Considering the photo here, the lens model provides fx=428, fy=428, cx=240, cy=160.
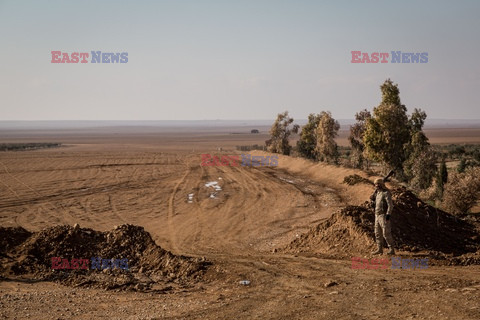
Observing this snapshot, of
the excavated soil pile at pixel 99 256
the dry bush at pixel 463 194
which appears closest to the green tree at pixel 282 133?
the dry bush at pixel 463 194

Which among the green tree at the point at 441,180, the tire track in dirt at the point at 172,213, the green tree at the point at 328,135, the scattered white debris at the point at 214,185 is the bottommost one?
the tire track in dirt at the point at 172,213

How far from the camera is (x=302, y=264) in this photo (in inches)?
440

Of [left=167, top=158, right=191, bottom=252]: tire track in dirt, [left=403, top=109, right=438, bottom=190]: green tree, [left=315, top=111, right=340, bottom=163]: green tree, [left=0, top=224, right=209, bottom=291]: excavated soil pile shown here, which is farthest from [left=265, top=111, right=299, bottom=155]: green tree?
[left=0, top=224, right=209, bottom=291]: excavated soil pile

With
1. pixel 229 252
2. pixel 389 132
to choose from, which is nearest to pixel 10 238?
pixel 229 252

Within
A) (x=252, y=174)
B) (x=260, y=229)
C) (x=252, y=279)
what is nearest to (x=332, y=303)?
(x=252, y=279)

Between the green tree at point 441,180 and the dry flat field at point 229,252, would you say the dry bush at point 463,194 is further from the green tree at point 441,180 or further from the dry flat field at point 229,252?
the dry flat field at point 229,252

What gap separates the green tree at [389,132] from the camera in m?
29.2

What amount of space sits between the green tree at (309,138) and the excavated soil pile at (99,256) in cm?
3553

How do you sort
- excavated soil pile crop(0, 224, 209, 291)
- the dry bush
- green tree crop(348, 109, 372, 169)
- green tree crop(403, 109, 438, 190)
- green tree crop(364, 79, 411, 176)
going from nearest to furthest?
excavated soil pile crop(0, 224, 209, 291), the dry bush, green tree crop(403, 109, 438, 190), green tree crop(364, 79, 411, 176), green tree crop(348, 109, 372, 169)

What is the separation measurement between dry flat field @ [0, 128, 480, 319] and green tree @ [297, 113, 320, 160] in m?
10.2

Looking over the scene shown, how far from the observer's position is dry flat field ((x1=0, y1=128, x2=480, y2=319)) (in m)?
7.96

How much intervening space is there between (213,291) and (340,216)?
585 centimetres

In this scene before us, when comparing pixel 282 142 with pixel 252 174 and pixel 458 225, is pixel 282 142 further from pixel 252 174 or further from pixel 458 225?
pixel 458 225

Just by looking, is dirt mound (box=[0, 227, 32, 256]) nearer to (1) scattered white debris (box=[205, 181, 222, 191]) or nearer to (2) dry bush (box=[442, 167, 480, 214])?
(1) scattered white debris (box=[205, 181, 222, 191])
